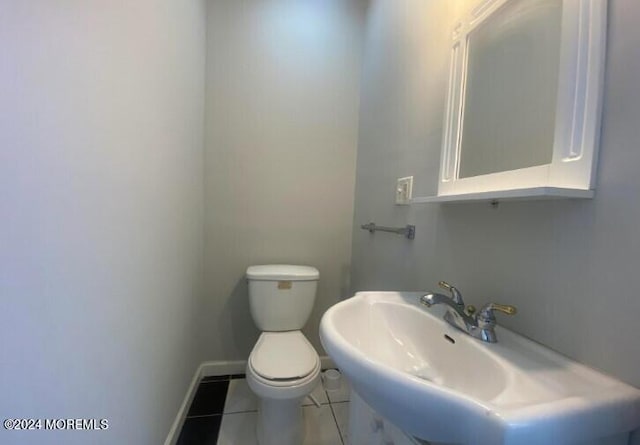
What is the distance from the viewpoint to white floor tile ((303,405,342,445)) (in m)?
1.32

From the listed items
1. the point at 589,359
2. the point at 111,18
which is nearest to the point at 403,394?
the point at 589,359

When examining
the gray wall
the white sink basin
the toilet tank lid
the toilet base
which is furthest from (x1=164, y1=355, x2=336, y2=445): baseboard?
the white sink basin

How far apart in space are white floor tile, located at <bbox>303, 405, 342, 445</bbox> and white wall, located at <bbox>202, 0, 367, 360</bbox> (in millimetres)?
514

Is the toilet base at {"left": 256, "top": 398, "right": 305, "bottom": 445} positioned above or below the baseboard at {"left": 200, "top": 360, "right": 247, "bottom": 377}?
above

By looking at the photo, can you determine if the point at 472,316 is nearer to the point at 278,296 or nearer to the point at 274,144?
the point at 278,296

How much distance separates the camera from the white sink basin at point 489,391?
382 millimetres

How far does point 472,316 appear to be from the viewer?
70 centimetres

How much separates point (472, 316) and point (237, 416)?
1.36 m

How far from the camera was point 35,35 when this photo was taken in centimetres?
57

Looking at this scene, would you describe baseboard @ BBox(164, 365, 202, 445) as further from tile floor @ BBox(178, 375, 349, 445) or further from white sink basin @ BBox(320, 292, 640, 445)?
white sink basin @ BBox(320, 292, 640, 445)

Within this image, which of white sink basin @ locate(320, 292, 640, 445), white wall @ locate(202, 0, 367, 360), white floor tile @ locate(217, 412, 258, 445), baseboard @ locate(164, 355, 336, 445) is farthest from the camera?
white wall @ locate(202, 0, 367, 360)

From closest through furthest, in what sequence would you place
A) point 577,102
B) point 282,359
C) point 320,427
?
point 577,102, point 282,359, point 320,427

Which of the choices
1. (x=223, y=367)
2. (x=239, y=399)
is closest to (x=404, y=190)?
(x=239, y=399)

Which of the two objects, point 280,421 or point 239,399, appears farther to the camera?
point 239,399
